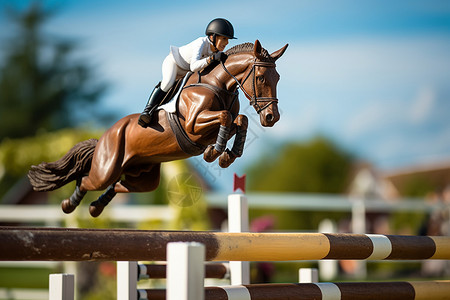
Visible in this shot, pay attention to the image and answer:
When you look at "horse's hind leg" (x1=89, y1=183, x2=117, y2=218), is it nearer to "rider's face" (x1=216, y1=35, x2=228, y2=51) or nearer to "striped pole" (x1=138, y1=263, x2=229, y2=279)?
"striped pole" (x1=138, y1=263, x2=229, y2=279)

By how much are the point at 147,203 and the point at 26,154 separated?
22.5 ft

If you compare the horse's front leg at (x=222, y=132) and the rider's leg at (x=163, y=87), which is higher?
the rider's leg at (x=163, y=87)

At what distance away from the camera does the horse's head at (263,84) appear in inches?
137

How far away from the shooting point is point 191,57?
377 cm

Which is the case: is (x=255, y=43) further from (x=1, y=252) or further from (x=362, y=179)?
(x=362, y=179)

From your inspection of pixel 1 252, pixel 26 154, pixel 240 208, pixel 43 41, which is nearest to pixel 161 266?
pixel 240 208

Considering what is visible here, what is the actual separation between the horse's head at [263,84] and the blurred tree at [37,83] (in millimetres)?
32456

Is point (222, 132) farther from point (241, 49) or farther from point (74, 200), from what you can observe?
point (74, 200)

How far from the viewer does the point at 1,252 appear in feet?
7.48

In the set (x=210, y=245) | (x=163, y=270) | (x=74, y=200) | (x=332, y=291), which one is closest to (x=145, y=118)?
(x=74, y=200)

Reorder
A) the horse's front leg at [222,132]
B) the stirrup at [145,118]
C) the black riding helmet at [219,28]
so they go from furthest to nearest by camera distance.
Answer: the stirrup at [145,118]
the black riding helmet at [219,28]
the horse's front leg at [222,132]

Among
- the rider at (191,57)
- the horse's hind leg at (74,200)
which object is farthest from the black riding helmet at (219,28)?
the horse's hind leg at (74,200)

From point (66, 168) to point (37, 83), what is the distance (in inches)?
1329

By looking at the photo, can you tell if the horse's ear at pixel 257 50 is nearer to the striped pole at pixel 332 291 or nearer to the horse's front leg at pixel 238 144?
the horse's front leg at pixel 238 144
